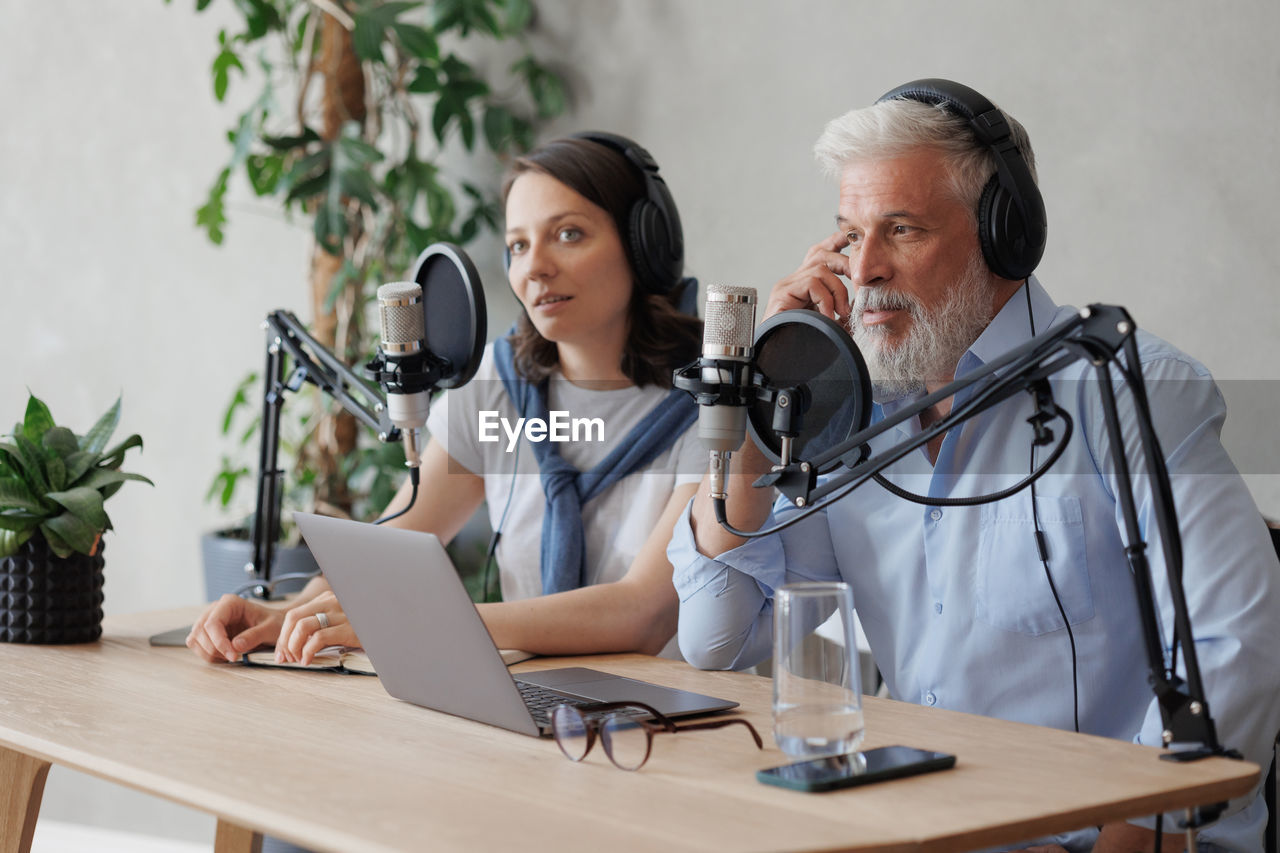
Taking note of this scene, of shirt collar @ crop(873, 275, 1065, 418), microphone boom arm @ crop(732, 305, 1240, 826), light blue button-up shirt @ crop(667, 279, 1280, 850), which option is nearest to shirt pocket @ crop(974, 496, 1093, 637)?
light blue button-up shirt @ crop(667, 279, 1280, 850)

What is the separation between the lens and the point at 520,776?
3.53 feet

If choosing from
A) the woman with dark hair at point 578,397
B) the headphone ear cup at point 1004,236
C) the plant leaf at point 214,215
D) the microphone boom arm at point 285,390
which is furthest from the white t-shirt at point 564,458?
the plant leaf at point 214,215

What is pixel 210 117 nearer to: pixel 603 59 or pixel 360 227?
pixel 360 227

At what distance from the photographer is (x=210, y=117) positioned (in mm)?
3561

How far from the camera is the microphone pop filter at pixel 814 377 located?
1134mm

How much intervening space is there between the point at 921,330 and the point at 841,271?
0.41ft

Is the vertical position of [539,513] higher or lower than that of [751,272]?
lower

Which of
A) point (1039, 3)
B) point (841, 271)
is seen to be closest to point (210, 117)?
point (1039, 3)

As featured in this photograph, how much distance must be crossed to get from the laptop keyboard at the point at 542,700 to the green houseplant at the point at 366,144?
1637 millimetres

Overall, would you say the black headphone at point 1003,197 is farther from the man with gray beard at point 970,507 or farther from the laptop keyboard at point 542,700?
the laptop keyboard at point 542,700

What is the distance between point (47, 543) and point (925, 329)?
47.0 inches

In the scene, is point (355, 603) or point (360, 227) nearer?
point (355, 603)

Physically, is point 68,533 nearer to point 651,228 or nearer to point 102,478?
point 102,478

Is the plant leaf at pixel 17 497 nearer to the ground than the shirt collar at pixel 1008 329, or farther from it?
nearer to the ground
